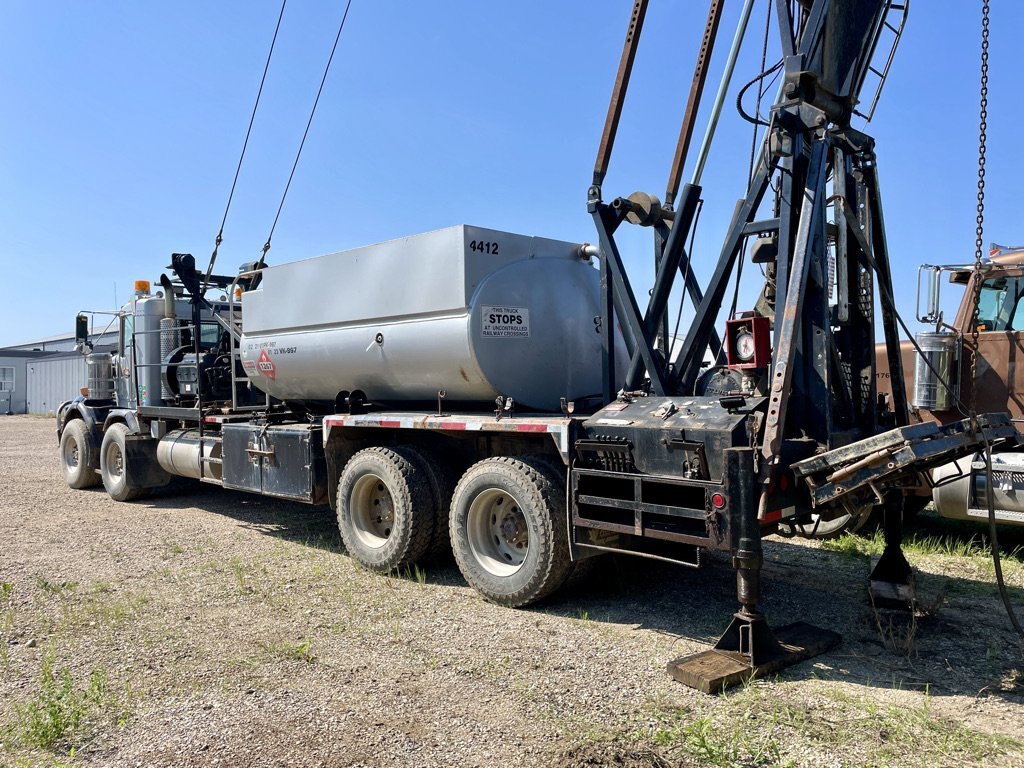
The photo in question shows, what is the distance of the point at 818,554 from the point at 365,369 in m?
4.61

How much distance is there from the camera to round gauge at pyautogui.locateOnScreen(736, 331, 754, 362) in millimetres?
5008

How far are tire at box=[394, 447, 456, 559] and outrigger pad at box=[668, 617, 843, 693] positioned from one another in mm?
2624

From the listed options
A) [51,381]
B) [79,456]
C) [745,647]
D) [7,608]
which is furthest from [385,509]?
[51,381]

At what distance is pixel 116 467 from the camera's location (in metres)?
11.8

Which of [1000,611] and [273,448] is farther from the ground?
[273,448]

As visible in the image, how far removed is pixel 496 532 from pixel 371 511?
1601mm

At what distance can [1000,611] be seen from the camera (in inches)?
229

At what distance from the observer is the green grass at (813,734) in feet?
11.5

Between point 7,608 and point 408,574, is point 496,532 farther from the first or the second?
point 7,608

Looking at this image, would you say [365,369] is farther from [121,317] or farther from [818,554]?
[121,317]

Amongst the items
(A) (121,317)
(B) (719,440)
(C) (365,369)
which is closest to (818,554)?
(B) (719,440)

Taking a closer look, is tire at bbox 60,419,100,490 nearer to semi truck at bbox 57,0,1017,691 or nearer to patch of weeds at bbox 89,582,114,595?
semi truck at bbox 57,0,1017,691

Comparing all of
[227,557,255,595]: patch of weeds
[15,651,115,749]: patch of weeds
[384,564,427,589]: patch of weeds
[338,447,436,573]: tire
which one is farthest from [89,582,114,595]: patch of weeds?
[384,564,427,589]: patch of weeds

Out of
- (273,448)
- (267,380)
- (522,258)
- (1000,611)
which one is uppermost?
(522,258)
